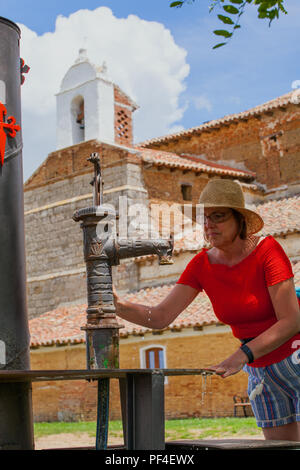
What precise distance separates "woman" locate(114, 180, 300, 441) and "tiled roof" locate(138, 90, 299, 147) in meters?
→ 20.9

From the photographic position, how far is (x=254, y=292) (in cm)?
277

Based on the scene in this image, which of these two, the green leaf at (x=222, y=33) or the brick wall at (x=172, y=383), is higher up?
the green leaf at (x=222, y=33)

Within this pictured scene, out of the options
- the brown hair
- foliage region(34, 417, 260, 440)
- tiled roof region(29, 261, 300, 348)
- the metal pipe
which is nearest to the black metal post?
the brown hair

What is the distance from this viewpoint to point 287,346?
2.78m

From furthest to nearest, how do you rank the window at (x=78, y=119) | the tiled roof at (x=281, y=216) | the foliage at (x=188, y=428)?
the window at (x=78, y=119)
the tiled roof at (x=281, y=216)
the foliage at (x=188, y=428)

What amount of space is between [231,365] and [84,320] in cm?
1553

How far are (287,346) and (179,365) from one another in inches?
505

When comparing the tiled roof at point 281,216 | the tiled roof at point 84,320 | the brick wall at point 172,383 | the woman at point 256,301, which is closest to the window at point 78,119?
the tiled roof at point 84,320

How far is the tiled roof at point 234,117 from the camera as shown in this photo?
23188 millimetres

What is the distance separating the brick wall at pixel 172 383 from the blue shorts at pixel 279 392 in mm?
11222

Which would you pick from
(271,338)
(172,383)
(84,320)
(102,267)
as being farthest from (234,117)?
(271,338)

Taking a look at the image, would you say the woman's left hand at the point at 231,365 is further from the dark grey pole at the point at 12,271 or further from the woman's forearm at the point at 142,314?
the dark grey pole at the point at 12,271

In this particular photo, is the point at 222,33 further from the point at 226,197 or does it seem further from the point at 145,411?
the point at 145,411

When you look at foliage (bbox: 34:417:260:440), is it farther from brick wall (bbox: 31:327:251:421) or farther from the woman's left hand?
the woman's left hand
